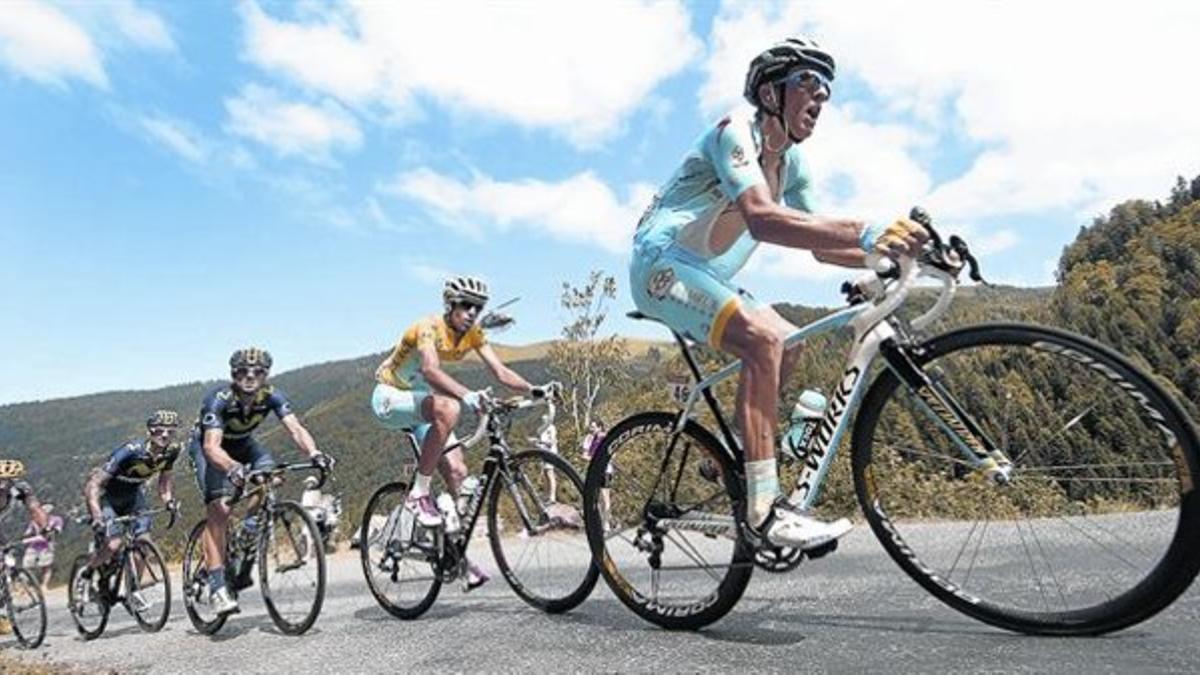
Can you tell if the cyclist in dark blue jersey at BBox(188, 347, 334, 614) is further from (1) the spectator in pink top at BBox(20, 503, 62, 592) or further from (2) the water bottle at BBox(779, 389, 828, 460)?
(2) the water bottle at BBox(779, 389, 828, 460)

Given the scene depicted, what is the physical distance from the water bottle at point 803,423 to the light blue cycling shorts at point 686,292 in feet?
1.82

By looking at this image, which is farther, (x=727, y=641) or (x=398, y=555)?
(x=398, y=555)

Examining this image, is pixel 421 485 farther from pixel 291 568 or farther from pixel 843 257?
pixel 843 257

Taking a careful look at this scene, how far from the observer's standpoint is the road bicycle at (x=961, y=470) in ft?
10.9

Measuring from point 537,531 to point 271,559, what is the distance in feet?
9.11

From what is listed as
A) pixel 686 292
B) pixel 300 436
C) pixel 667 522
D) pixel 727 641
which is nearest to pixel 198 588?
pixel 300 436

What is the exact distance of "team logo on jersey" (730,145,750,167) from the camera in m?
3.94

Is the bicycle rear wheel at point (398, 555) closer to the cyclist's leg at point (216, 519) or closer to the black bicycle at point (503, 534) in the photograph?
the black bicycle at point (503, 534)

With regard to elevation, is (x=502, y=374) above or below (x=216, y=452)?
above

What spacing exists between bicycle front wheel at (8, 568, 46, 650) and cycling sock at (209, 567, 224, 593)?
4.06 metres

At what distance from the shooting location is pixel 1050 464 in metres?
3.65

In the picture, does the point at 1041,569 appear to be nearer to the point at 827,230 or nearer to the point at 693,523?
the point at 693,523

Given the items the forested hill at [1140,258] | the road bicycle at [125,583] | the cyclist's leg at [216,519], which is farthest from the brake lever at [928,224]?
the forested hill at [1140,258]

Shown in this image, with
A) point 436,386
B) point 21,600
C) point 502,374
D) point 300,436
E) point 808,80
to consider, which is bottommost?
point 21,600
